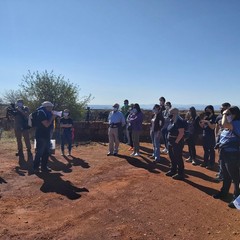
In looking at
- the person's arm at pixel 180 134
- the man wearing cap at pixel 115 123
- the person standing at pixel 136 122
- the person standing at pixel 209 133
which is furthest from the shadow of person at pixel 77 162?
the person standing at pixel 209 133

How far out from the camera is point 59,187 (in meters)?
7.36

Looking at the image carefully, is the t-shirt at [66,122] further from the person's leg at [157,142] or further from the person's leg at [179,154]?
the person's leg at [179,154]

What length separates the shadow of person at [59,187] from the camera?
22.4 ft

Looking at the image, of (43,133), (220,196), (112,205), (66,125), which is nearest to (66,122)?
(66,125)

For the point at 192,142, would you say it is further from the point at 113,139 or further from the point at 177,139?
the point at 113,139

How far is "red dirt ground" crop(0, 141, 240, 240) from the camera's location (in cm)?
496

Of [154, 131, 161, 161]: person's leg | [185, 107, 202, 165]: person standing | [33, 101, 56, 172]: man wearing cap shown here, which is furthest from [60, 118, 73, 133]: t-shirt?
[185, 107, 202, 165]: person standing

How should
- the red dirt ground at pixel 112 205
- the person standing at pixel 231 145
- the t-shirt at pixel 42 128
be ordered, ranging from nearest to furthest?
the red dirt ground at pixel 112 205
the person standing at pixel 231 145
the t-shirt at pixel 42 128

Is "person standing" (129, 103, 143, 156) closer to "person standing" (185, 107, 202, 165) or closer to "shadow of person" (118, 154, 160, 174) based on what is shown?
"shadow of person" (118, 154, 160, 174)

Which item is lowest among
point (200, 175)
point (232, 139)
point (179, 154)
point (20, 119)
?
point (200, 175)

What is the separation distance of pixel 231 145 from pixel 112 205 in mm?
2447

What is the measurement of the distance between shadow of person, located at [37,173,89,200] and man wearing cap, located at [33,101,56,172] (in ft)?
1.93

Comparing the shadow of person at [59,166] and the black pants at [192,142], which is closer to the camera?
the shadow of person at [59,166]

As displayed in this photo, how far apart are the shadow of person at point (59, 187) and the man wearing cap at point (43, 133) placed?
1.93ft
